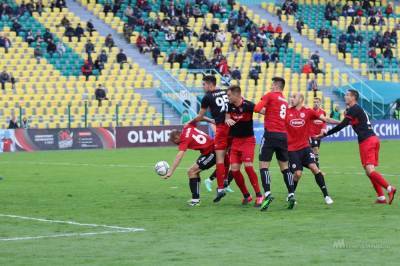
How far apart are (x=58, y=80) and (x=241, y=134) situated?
31645 millimetres

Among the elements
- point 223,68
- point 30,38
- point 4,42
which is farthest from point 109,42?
point 223,68

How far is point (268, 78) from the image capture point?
175ft

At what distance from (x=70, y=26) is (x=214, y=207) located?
35.6 meters

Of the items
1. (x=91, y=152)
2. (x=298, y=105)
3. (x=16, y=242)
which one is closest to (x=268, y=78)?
(x=91, y=152)

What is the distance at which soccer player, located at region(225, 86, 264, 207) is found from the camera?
1684cm

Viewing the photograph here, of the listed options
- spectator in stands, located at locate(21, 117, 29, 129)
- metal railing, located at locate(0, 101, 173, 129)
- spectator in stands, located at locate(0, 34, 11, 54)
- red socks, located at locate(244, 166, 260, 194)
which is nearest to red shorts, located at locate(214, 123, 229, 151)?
red socks, located at locate(244, 166, 260, 194)

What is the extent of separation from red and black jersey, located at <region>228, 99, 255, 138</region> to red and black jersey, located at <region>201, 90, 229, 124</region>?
1.80 ft

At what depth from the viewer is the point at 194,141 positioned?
57.6 feet

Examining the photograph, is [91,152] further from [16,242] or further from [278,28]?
[16,242]

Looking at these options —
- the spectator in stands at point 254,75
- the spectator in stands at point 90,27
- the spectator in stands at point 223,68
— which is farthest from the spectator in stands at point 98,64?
the spectator in stands at point 254,75

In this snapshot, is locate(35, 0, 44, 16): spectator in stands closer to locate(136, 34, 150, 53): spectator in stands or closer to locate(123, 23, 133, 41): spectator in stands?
locate(123, 23, 133, 41): spectator in stands

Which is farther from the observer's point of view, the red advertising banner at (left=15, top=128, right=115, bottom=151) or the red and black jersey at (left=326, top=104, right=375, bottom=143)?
the red advertising banner at (left=15, top=128, right=115, bottom=151)

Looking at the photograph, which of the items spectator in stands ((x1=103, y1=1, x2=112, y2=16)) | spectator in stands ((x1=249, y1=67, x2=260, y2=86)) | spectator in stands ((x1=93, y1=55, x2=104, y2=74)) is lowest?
spectator in stands ((x1=249, y1=67, x2=260, y2=86))

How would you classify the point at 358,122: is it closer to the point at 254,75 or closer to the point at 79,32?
the point at 254,75
